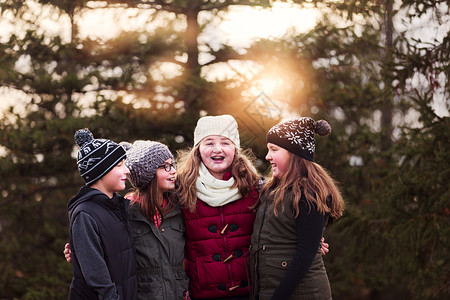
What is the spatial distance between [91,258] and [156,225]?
0.60 meters

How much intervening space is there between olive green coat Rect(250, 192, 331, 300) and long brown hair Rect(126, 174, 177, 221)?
1.99 ft

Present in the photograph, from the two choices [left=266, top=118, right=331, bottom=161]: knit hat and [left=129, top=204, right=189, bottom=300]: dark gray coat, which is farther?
[left=266, top=118, right=331, bottom=161]: knit hat

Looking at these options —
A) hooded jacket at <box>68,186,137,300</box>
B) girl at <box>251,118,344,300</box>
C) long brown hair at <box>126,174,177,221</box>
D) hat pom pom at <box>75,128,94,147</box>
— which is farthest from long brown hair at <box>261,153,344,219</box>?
hat pom pom at <box>75,128,94,147</box>

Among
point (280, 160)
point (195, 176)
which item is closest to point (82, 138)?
point (195, 176)

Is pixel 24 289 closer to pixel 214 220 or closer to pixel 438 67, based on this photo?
pixel 214 220

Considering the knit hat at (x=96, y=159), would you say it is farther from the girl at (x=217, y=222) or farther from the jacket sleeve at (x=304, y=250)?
the jacket sleeve at (x=304, y=250)

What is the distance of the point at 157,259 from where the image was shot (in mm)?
2793

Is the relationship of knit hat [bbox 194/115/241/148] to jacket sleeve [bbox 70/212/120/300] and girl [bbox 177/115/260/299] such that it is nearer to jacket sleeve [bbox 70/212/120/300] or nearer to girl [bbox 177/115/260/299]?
girl [bbox 177/115/260/299]

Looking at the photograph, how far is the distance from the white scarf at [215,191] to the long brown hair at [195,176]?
34mm

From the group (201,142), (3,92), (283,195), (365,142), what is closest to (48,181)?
(3,92)

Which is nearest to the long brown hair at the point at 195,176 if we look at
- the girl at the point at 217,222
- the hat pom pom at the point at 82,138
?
the girl at the point at 217,222

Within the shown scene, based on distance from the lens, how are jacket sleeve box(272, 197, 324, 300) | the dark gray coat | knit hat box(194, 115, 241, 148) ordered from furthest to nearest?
knit hat box(194, 115, 241, 148) → the dark gray coat → jacket sleeve box(272, 197, 324, 300)

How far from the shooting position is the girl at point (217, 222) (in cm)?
300

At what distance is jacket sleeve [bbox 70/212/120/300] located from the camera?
2363 millimetres
